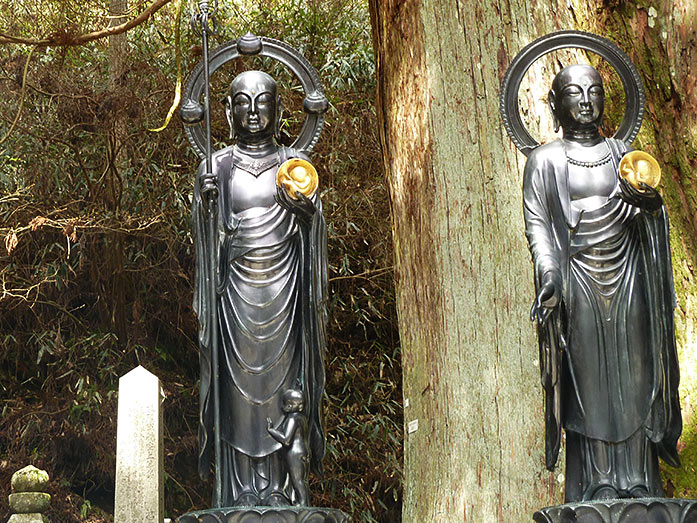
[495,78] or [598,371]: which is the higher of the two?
[495,78]

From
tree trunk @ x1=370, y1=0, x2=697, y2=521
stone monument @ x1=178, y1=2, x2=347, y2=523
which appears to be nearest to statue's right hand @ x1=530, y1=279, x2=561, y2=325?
stone monument @ x1=178, y1=2, x2=347, y2=523

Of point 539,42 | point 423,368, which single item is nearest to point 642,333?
point 539,42

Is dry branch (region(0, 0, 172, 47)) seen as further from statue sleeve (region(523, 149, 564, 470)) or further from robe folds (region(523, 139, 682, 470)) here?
robe folds (region(523, 139, 682, 470))

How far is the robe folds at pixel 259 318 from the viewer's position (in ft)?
14.7

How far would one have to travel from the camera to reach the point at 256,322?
4512 mm

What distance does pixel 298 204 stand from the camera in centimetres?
449

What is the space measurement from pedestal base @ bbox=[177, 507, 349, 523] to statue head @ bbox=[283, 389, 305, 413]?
0.44 meters

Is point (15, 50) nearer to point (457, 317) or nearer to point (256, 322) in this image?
point (457, 317)

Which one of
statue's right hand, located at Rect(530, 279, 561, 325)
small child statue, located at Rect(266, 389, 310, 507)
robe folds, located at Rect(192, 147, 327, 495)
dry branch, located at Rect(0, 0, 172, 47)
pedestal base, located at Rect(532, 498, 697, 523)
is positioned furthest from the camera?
dry branch, located at Rect(0, 0, 172, 47)

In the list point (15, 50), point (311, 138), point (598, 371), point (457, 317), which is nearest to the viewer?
point (598, 371)

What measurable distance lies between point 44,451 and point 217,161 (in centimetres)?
451

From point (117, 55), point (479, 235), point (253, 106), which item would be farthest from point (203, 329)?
point (117, 55)

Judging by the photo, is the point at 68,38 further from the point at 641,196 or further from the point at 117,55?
the point at 641,196

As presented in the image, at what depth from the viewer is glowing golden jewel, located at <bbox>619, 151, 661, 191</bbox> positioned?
4.16 metres
